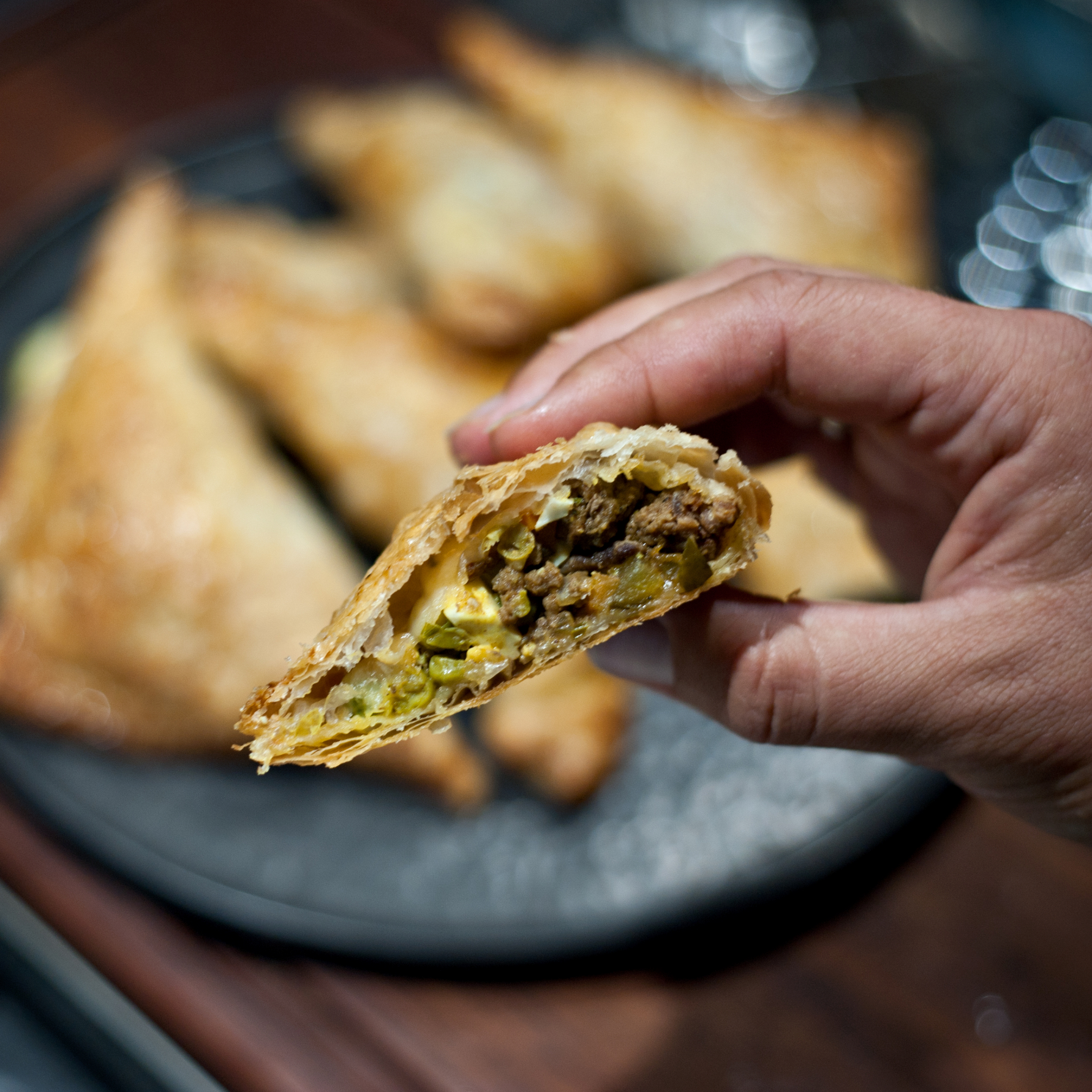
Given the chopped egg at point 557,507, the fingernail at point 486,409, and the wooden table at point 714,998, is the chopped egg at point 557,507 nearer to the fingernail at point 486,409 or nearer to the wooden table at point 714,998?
the fingernail at point 486,409

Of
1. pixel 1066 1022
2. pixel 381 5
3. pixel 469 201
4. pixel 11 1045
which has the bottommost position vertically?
pixel 1066 1022

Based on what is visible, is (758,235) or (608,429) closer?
(608,429)

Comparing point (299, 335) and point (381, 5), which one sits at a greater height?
point (381, 5)

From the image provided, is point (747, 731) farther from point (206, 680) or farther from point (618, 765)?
point (206, 680)

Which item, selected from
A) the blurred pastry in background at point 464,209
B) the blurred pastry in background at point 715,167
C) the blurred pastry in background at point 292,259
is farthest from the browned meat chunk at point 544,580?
the blurred pastry in background at point 715,167

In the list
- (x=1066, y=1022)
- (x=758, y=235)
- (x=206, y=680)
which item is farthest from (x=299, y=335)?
(x=1066, y=1022)
